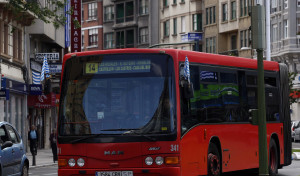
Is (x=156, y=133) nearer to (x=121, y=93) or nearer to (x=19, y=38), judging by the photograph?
(x=121, y=93)

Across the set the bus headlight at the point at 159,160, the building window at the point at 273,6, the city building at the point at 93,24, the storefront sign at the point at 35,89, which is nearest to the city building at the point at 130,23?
the city building at the point at 93,24

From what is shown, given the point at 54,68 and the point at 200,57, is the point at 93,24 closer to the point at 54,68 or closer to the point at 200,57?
the point at 54,68

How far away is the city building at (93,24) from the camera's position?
11194cm

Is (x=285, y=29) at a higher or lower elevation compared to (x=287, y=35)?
higher

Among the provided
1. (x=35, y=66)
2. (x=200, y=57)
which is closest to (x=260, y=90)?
(x=200, y=57)

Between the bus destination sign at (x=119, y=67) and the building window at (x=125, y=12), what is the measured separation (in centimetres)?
9027

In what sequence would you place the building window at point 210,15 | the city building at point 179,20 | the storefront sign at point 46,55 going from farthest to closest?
the city building at point 179,20 → the building window at point 210,15 → the storefront sign at point 46,55

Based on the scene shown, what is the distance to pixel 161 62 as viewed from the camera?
1817 cm

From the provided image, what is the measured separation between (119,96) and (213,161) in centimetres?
324

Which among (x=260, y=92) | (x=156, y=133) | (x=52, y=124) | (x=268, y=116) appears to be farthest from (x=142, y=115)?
(x=52, y=124)

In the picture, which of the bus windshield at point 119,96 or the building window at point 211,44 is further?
the building window at point 211,44

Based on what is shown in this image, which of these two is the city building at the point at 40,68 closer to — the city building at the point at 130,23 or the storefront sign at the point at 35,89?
the storefront sign at the point at 35,89

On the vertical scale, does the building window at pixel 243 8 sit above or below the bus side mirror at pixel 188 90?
above

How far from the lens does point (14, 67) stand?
1879 inches
